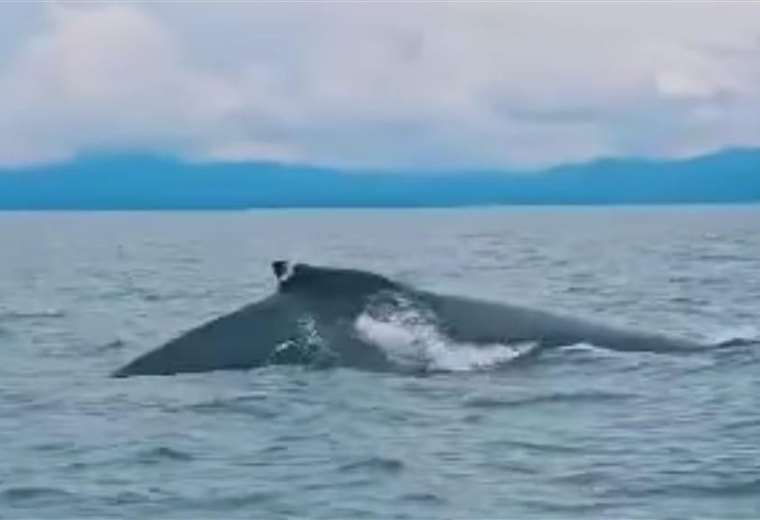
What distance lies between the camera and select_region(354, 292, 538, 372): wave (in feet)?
53.9

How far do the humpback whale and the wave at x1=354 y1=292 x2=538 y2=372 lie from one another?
0.03 feet

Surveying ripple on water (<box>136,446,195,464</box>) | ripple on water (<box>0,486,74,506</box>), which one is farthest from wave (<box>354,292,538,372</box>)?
ripple on water (<box>0,486,74,506</box>)

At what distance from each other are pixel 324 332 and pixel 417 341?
104 centimetres

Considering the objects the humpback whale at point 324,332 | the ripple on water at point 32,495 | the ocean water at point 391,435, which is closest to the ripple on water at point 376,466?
the ocean water at point 391,435

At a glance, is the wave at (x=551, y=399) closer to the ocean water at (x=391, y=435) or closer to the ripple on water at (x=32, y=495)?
the ocean water at (x=391, y=435)

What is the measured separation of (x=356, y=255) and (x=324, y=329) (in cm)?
4026

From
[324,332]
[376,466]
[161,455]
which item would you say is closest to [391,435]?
[376,466]

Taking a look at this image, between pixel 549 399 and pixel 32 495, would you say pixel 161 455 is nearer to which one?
pixel 32 495

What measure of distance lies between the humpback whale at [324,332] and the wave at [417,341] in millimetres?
10

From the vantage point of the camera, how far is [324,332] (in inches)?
645

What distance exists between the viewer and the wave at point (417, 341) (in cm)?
1642

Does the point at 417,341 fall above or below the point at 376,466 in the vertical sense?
above

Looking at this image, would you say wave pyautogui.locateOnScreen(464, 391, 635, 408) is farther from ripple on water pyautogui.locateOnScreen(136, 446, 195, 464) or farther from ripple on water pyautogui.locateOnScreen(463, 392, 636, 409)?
ripple on water pyautogui.locateOnScreen(136, 446, 195, 464)

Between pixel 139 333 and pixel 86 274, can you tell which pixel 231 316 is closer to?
pixel 139 333
